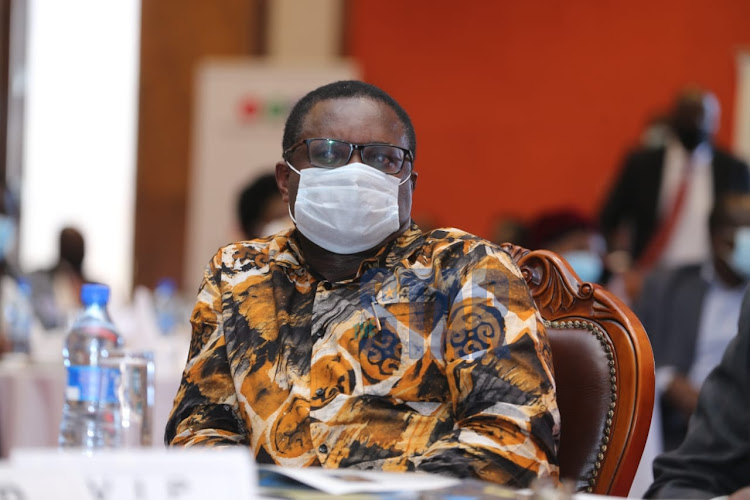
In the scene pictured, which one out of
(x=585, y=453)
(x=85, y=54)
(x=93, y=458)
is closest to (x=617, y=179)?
(x=85, y=54)

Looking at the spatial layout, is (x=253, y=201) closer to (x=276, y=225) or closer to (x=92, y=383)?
(x=276, y=225)

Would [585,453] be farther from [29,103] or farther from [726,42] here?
[29,103]

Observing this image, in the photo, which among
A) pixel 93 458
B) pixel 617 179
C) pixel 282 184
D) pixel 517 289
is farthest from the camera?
pixel 617 179

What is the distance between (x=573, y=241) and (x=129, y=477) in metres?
3.44

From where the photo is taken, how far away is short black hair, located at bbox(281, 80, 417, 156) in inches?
71.4

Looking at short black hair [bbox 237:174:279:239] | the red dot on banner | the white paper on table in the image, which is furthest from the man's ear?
the red dot on banner

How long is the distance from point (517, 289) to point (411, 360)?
0.20 metres

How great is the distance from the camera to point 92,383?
1521 millimetres

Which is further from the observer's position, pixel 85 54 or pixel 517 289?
pixel 85 54

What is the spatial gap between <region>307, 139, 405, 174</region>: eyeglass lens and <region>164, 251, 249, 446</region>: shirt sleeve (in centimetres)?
31

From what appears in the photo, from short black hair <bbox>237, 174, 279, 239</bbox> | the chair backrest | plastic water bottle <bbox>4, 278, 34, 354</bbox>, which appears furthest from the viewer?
short black hair <bbox>237, 174, 279, 239</bbox>

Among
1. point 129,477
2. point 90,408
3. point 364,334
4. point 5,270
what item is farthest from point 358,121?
point 5,270

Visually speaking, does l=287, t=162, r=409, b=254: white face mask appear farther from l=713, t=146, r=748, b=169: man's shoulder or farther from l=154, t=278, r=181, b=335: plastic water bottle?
l=713, t=146, r=748, b=169: man's shoulder

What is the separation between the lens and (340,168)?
181cm
